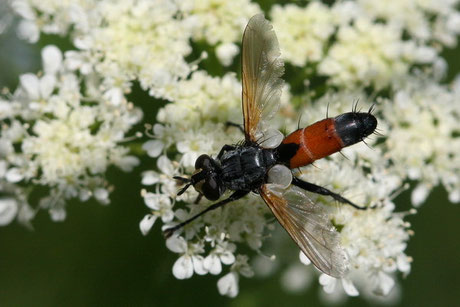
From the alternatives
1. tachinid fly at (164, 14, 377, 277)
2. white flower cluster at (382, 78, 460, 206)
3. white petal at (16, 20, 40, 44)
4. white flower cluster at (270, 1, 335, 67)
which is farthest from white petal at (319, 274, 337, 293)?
white petal at (16, 20, 40, 44)

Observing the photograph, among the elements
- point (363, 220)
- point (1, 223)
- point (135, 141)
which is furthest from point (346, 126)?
point (1, 223)

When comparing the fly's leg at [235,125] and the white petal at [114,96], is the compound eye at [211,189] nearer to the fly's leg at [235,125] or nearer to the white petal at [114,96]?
the fly's leg at [235,125]

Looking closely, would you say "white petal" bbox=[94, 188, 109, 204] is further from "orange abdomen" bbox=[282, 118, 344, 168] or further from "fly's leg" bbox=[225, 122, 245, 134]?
"orange abdomen" bbox=[282, 118, 344, 168]

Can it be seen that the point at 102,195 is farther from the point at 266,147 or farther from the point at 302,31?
the point at 302,31

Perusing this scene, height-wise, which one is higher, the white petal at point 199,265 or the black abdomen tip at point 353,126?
the black abdomen tip at point 353,126

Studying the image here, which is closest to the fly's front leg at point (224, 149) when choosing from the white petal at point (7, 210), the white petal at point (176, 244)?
the white petal at point (176, 244)

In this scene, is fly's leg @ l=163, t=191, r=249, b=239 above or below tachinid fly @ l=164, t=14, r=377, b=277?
below

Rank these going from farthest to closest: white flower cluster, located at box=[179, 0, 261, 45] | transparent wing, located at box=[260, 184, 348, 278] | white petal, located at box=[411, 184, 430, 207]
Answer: white petal, located at box=[411, 184, 430, 207] → white flower cluster, located at box=[179, 0, 261, 45] → transparent wing, located at box=[260, 184, 348, 278]
